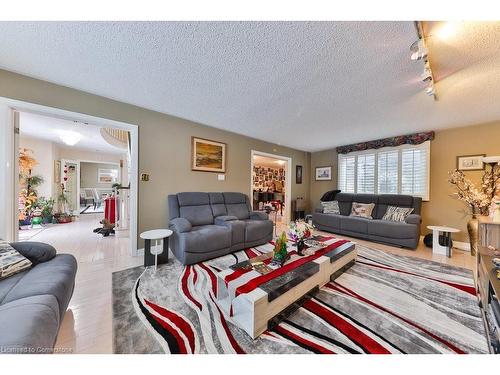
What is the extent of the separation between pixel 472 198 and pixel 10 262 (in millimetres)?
5787

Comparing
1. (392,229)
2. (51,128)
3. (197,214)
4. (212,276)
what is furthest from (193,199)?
(51,128)

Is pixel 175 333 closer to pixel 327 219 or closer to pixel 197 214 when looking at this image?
pixel 197 214

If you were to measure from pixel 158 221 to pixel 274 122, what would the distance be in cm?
271

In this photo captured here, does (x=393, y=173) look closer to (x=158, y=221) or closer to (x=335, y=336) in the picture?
(x=335, y=336)

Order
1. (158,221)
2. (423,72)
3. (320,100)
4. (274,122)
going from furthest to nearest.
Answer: (274,122) → (158,221) → (320,100) → (423,72)

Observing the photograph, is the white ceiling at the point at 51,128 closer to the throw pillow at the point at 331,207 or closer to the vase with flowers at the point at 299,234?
the vase with flowers at the point at 299,234

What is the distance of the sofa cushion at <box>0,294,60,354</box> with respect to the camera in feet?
2.62

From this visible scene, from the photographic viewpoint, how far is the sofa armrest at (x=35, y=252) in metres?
1.55

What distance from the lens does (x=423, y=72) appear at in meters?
1.88

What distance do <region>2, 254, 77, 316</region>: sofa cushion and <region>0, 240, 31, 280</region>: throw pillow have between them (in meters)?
0.06

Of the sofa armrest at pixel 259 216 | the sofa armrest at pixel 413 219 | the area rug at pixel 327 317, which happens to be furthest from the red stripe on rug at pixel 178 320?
the sofa armrest at pixel 413 219

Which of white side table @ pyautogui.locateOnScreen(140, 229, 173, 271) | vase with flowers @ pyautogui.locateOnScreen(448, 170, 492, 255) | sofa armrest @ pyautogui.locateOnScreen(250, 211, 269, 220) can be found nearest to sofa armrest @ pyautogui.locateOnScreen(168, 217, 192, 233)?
white side table @ pyautogui.locateOnScreen(140, 229, 173, 271)

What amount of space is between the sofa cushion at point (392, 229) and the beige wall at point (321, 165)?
2.00 meters
